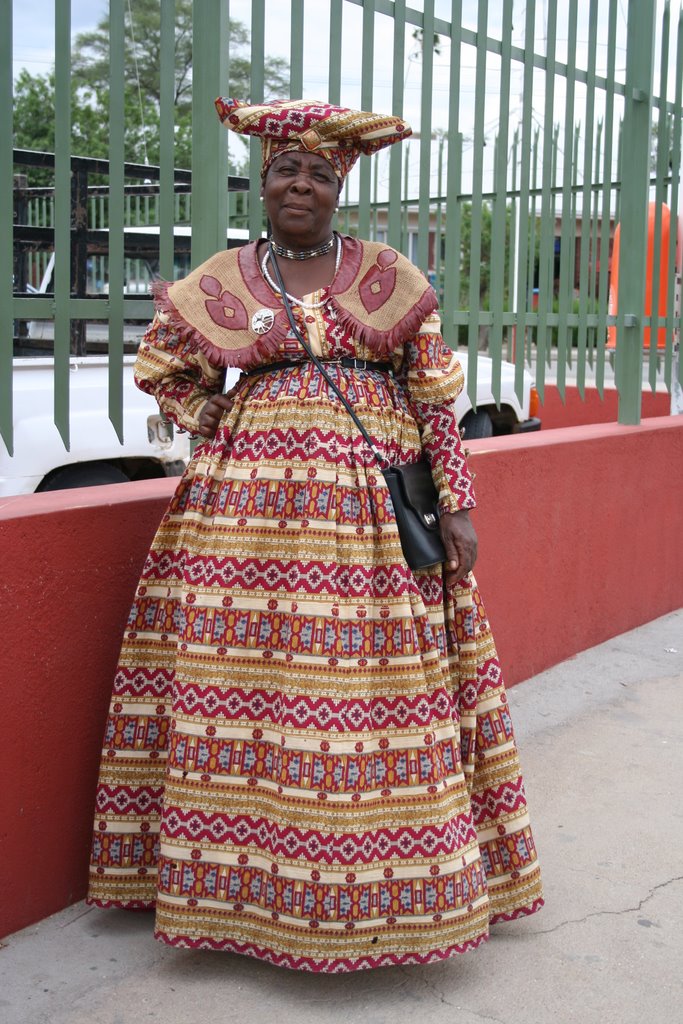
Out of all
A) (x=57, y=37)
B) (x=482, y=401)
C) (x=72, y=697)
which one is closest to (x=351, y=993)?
(x=72, y=697)

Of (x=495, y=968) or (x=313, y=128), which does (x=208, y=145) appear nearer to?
(x=313, y=128)

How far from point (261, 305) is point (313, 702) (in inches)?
36.8

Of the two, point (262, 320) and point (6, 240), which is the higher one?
point (6, 240)

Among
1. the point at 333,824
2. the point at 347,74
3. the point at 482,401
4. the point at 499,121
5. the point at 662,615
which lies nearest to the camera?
the point at 333,824

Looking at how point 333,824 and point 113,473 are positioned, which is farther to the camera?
point 113,473

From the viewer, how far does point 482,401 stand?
841cm

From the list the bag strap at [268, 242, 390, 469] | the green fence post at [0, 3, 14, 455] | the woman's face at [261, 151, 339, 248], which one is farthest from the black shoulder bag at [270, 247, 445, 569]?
the green fence post at [0, 3, 14, 455]

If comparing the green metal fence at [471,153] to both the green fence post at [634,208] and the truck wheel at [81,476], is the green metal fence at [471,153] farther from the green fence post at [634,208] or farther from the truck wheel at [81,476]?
the truck wheel at [81,476]

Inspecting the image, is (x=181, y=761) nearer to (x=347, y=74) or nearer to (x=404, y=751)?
(x=404, y=751)

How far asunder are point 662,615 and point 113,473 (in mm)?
2921

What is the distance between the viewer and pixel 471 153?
5066 millimetres

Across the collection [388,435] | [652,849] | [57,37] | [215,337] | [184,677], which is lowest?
[652,849]

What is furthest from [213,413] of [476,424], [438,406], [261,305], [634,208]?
[476,424]

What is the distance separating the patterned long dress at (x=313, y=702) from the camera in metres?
2.76
